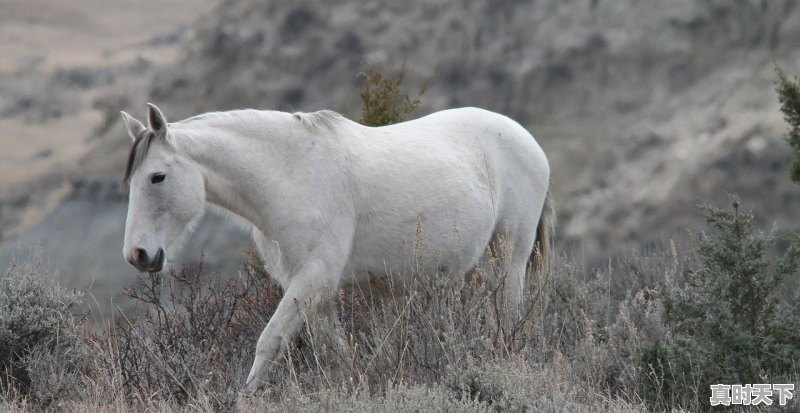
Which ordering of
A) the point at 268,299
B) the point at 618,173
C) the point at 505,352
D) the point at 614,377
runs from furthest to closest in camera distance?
1. the point at 618,173
2. the point at 268,299
3. the point at 614,377
4. the point at 505,352

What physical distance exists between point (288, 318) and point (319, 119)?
4.49 feet

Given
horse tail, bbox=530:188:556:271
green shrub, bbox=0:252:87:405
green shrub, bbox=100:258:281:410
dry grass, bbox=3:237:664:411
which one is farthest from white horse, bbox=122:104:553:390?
green shrub, bbox=0:252:87:405

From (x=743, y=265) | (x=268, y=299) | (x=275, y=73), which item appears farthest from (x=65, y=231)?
(x=743, y=265)

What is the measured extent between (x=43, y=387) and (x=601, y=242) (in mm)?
34989

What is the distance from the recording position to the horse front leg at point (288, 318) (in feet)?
17.9

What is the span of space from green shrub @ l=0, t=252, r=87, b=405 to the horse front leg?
135cm

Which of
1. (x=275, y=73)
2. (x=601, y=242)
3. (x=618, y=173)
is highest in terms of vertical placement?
(x=275, y=73)

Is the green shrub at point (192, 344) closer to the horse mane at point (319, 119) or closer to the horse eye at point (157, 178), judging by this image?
the horse eye at point (157, 178)

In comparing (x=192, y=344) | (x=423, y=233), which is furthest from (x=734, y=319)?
(x=192, y=344)

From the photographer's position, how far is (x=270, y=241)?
5812 millimetres

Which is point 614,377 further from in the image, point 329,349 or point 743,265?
point 329,349

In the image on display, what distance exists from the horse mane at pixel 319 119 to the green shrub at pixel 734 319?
233 centimetres

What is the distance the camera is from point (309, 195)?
577 cm

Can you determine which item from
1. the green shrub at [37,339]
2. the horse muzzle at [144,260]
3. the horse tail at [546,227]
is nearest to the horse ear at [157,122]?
the horse muzzle at [144,260]
